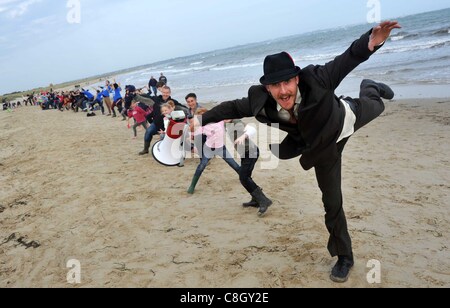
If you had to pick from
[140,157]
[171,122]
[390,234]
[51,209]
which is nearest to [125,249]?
[51,209]

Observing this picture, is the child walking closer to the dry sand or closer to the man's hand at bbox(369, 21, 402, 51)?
the dry sand

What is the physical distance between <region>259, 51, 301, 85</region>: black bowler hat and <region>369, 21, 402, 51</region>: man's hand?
1.61 feet

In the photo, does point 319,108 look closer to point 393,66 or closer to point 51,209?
point 51,209

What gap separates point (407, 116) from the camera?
8648 millimetres

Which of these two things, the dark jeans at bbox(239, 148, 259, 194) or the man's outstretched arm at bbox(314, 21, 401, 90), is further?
the dark jeans at bbox(239, 148, 259, 194)

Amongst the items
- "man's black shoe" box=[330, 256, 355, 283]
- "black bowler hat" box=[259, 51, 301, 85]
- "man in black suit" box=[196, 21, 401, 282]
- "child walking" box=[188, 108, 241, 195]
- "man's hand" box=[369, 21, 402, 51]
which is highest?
"man's hand" box=[369, 21, 402, 51]

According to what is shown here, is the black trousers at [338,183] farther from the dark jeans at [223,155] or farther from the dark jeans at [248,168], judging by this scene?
the dark jeans at [223,155]

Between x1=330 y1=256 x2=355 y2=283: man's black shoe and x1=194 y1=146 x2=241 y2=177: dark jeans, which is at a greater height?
x1=194 y1=146 x2=241 y2=177: dark jeans

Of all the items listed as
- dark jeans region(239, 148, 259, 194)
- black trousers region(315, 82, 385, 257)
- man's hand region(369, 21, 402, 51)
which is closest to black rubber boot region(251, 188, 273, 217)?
dark jeans region(239, 148, 259, 194)

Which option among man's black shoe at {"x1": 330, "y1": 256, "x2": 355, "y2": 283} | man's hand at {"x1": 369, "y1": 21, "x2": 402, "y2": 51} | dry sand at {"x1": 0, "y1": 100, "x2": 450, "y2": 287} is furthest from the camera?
dry sand at {"x1": 0, "y1": 100, "x2": 450, "y2": 287}

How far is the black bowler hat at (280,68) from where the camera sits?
2.25m

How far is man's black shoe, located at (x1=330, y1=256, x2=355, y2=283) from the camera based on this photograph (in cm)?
286
